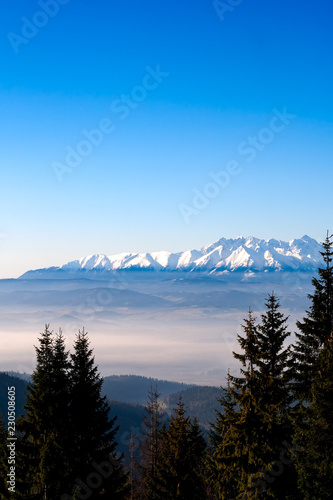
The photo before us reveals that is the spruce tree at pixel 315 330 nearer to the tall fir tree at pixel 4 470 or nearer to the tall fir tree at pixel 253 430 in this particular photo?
the tall fir tree at pixel 253 430

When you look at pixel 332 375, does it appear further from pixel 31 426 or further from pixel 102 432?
pixel 31 426

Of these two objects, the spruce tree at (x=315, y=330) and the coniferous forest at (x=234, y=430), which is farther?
the spruce tree at (x=315, y=330)

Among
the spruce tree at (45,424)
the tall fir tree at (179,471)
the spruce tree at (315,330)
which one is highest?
the spruce tree at (315,330)

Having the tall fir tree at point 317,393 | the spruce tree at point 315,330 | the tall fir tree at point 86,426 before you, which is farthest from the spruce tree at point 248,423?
the tall fir tree at point 86,426

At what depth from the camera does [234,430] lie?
82.0ft

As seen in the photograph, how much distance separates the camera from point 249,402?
24766 millimetres

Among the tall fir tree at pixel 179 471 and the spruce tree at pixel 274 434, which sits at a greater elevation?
the spruce tree at pixel 274 434

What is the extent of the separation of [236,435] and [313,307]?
1039 centimetres

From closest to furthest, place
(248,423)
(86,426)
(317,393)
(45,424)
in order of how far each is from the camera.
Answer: (248,423), (317,393), (45,424), (86,426)

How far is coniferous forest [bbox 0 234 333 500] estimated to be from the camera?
82.5ft

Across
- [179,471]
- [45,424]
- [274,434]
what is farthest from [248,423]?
[45,424]

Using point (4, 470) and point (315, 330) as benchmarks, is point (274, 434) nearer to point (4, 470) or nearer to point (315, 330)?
point (315, 330)

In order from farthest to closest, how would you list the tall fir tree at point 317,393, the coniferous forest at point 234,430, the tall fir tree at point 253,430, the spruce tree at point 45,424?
the spruce tree at point 45,424
the tall fir tree at point 317,393
the coniferous forest at point 234,430
the tall fir tree at point 253,430

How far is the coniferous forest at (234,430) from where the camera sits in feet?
82.5
